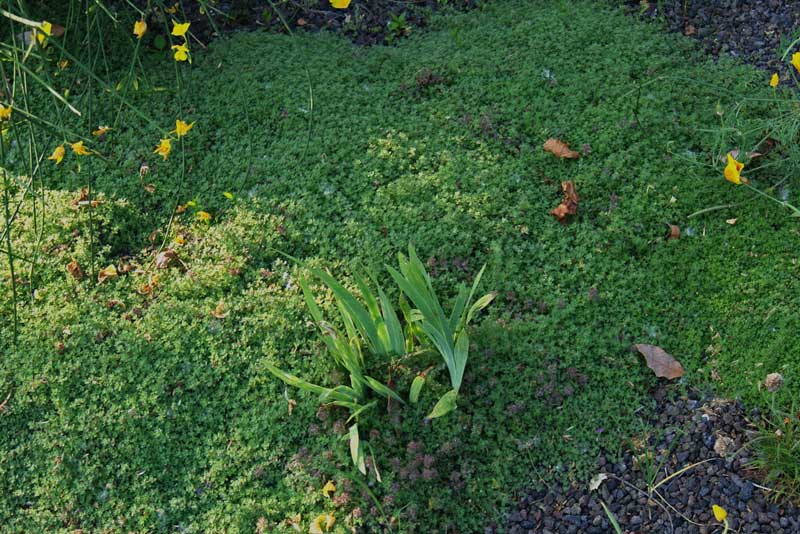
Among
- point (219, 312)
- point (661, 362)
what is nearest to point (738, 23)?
point (661, 362)

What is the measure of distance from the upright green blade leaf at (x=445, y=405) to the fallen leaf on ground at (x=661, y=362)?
770mm

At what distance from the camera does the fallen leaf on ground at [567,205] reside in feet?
10.6

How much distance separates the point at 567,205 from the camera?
10.7ft

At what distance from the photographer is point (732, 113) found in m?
3.44

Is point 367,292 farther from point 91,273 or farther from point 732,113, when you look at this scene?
point 732,113

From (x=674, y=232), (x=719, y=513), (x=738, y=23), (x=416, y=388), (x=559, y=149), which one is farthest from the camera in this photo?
(x=738, y=23)

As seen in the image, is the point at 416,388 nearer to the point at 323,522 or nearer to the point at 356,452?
the point at 356,452

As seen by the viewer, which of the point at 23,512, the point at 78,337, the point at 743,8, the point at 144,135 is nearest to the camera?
the point at 23,512

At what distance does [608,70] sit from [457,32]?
887 millimetres

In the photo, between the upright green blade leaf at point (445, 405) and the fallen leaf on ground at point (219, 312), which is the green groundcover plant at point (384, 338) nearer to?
the upright green blade leaf at point (445, 405)

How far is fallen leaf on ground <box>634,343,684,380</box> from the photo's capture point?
2.83m

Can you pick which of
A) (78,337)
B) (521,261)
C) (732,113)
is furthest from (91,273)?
(732,113)

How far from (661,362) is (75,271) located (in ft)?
7.88

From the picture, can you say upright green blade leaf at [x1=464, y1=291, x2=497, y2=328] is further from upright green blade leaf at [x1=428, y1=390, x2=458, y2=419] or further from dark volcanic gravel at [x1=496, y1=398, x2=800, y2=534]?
dark volcanic gravel at [x1=496, y1=398, x2=800, y2=534]
